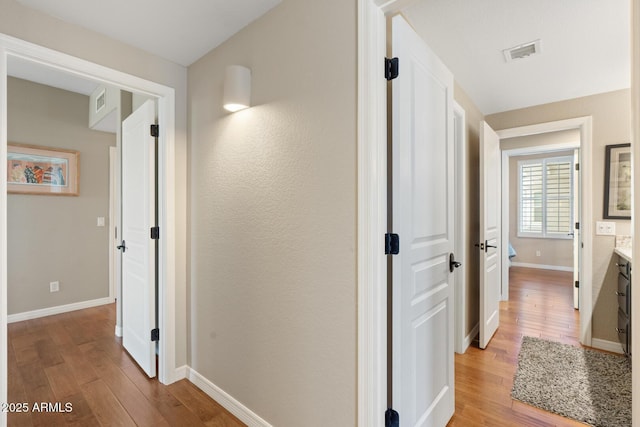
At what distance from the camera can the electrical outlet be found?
2779mm

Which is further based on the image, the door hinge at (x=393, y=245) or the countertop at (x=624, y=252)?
the countertop at (x=624, y=252)

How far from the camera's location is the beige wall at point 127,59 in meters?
1.62

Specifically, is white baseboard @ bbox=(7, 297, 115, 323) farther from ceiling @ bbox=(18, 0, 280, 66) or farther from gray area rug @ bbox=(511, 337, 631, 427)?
gray area rug @ bbox=(511, 337, 631, 427)

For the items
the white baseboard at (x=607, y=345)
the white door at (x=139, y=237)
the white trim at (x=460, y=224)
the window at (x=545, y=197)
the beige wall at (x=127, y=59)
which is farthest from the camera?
the window at (x=545, y=197)

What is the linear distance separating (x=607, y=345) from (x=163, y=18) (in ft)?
14.6

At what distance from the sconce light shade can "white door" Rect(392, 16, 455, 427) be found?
0.90 m

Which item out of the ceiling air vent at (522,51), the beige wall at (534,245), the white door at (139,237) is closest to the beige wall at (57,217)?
the white door at (139,237)

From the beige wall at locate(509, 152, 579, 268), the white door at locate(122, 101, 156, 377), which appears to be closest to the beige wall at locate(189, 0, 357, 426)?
the white door at locate(122, 101, 156, 377)

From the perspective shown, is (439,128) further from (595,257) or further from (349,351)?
(595,257)

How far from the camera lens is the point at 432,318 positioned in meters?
1.62

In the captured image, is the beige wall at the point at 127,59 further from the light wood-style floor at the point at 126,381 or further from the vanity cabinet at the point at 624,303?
the vanity cabinet at the point at 624,303

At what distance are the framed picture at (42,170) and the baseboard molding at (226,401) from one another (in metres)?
3.03

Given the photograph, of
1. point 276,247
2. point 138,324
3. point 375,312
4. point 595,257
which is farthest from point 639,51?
point 138,324

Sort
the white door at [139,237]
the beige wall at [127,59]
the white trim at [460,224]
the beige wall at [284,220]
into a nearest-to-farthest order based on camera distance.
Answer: the beige wall at [284,220], the beige wall at [127,59], the white door at [139,237], the white trim at [460,224]
